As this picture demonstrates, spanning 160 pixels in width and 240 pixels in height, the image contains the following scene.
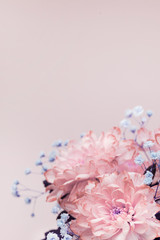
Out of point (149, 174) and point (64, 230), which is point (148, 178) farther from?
point (64, 230)

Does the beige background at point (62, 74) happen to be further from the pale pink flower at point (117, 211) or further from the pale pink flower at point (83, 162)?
the pale pink flower at point (117, 211)

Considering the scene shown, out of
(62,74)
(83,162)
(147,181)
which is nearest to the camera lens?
(147,181)

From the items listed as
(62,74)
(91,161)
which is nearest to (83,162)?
(91,161)

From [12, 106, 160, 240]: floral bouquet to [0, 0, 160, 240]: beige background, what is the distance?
0.39m

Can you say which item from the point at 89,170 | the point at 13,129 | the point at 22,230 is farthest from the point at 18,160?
the point at 89,170

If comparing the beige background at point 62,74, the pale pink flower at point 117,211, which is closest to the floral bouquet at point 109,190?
the pale pink flower at point 117,211

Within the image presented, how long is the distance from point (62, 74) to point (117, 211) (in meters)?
0.59

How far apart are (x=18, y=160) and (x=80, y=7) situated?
1.54 ft

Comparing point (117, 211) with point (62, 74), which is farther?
point (62, 74)

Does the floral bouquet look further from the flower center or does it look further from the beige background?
the beige background

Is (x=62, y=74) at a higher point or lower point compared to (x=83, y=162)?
higher

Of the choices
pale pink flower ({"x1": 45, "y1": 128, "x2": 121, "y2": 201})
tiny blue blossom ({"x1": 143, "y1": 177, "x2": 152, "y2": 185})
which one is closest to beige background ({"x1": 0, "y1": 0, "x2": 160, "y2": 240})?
pale pink flower ({"x1": 45, "y1": 128, "x2": 121, "y2": 201})

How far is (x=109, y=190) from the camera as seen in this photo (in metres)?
0.46

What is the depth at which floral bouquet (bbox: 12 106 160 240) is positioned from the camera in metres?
0.43
